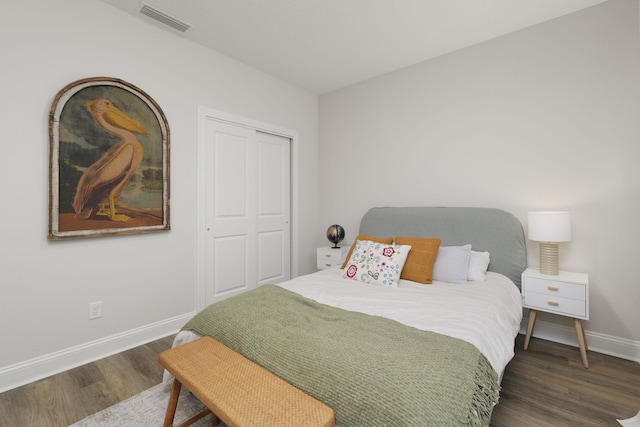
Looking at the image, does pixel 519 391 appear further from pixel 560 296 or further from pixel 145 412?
pixel 145 412

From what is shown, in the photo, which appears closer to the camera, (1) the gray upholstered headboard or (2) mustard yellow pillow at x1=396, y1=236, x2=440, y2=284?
(2) mustard yellow pillow at x1=396, y1=236, x2=440, y2=284

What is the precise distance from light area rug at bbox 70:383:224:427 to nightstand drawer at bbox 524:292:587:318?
2283 millimetres

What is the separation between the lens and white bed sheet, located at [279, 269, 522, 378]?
1.50 metres

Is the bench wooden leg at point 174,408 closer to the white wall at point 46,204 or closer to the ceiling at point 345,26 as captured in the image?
the white wall at point 46,204

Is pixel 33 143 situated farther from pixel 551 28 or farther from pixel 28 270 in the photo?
pixel 551 28

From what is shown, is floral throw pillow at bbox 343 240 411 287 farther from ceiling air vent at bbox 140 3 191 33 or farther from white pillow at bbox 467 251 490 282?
ceiling air vent at bbox 140 3 191 33

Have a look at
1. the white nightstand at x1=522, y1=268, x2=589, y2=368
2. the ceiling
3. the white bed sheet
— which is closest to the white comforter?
the white bed sheet

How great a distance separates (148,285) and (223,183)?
1174 mm

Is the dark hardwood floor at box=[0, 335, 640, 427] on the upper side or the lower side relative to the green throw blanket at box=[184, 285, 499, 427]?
lower

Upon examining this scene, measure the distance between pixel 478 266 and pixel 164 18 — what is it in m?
3.27

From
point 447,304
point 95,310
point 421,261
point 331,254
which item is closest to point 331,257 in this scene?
point 331,254

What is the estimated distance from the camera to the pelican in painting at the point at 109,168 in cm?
Result: 217

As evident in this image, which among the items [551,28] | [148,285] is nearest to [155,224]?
[148,285]

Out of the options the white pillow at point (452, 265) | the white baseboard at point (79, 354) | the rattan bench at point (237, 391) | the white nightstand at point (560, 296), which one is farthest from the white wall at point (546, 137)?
the white baseboard at point (79, 354)
